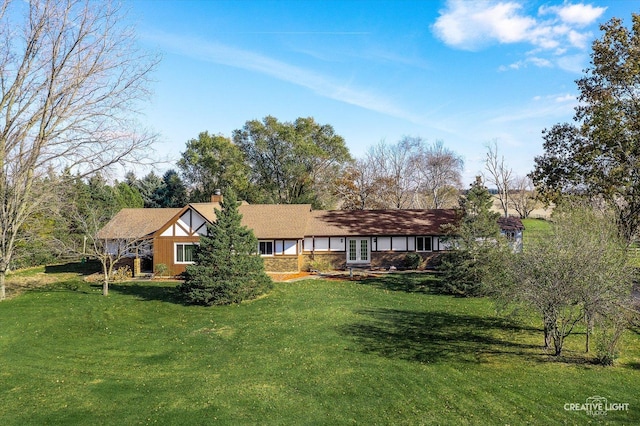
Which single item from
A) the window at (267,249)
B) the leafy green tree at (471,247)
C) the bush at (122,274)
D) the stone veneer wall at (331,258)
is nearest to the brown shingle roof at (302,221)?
the window at (267,249)

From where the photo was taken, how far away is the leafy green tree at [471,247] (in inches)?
937

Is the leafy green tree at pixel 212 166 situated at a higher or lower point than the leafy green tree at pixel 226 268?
higher

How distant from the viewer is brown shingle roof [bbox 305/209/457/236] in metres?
32.8

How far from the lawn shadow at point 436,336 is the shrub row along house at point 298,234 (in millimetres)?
11541

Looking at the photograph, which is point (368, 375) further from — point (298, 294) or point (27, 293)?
point (27, 293)

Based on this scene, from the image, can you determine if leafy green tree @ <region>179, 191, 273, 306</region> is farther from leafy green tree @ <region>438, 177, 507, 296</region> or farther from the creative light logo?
the creative light logo

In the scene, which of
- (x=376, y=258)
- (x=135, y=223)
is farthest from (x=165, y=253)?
(x=376, y=258)

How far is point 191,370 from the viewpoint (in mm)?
13266

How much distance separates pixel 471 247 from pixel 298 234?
490 inches

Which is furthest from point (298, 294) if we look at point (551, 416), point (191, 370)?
point (551, 416)

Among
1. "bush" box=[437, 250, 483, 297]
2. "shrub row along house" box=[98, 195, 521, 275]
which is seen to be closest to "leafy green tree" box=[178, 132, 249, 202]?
"shrub row along house" box=[98, 195, 521, 275]

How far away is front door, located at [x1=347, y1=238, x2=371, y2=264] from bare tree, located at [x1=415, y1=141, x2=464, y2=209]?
2492 centimetres

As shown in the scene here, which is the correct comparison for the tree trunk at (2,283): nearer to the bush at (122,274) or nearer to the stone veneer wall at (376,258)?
the bush at (122,274)

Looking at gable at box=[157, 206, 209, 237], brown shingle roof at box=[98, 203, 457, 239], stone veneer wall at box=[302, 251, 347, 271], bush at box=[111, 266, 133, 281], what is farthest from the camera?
stone veneer wall at box=[302, 251, 347, 271]
